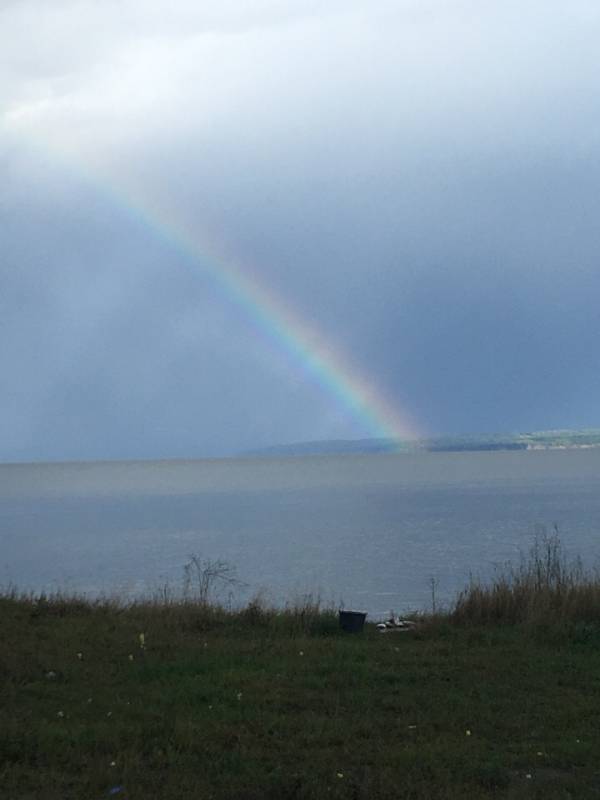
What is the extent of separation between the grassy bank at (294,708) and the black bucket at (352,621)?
17cm

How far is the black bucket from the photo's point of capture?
12625 millimetres

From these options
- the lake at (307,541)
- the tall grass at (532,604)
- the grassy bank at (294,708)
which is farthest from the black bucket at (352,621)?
the lake at (307,541)

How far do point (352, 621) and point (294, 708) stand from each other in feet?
14.3

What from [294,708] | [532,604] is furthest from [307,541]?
[294,708]

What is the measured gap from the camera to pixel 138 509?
8200cm

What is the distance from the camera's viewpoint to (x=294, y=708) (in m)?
8.34

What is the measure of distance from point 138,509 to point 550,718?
249 feet

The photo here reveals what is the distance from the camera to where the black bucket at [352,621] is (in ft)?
41.4

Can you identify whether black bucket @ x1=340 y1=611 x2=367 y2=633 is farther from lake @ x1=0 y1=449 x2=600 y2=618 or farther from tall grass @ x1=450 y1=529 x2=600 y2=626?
lake @ x1=0 y1=449 x2=600 y2=618

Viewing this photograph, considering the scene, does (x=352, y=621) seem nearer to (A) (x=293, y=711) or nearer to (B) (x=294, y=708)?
(B) (x=294, y=708)

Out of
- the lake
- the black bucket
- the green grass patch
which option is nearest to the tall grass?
the green grass patch

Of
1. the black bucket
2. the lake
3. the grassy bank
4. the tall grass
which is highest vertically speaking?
the lake

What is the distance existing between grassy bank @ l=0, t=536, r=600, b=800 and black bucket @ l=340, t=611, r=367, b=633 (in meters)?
0.17

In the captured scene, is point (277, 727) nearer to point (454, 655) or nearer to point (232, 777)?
point (232, 777)
